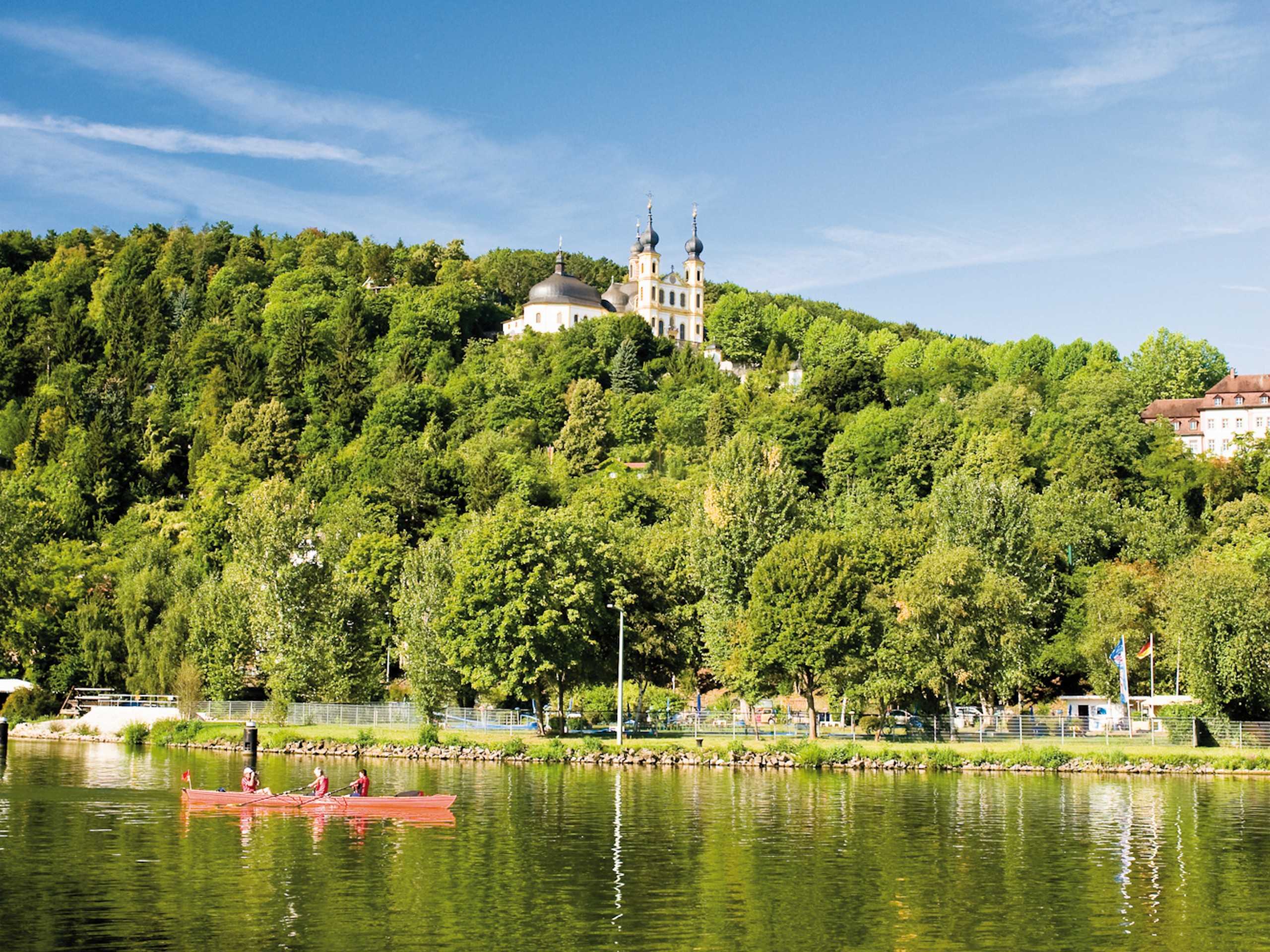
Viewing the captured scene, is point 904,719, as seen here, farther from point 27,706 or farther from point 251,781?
point 27,706

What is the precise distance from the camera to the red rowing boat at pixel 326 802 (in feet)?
130

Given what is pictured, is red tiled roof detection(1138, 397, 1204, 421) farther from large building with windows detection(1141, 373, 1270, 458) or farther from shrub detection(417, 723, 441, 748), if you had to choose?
shrub detection(417, 723, 441, 748)

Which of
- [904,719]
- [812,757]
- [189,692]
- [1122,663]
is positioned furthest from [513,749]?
[1122,663]

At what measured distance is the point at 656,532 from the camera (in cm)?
8662

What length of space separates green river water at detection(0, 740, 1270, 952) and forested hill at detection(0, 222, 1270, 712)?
13.4 meters

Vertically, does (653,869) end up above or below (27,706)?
below

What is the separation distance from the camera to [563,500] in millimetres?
113875

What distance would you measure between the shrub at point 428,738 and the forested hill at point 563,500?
343 cm

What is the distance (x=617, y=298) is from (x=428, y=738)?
14255cm

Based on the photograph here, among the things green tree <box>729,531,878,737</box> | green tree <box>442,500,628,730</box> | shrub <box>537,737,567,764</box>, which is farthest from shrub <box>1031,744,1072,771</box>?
green tree <box>442,500,628,730</box>

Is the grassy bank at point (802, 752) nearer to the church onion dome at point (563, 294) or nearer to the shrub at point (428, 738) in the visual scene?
the shrub at point (428, 738)

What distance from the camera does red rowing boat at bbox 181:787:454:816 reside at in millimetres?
39500

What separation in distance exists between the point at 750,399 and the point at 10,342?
329 feet

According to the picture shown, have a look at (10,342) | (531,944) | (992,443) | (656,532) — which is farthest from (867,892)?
(10,342)
